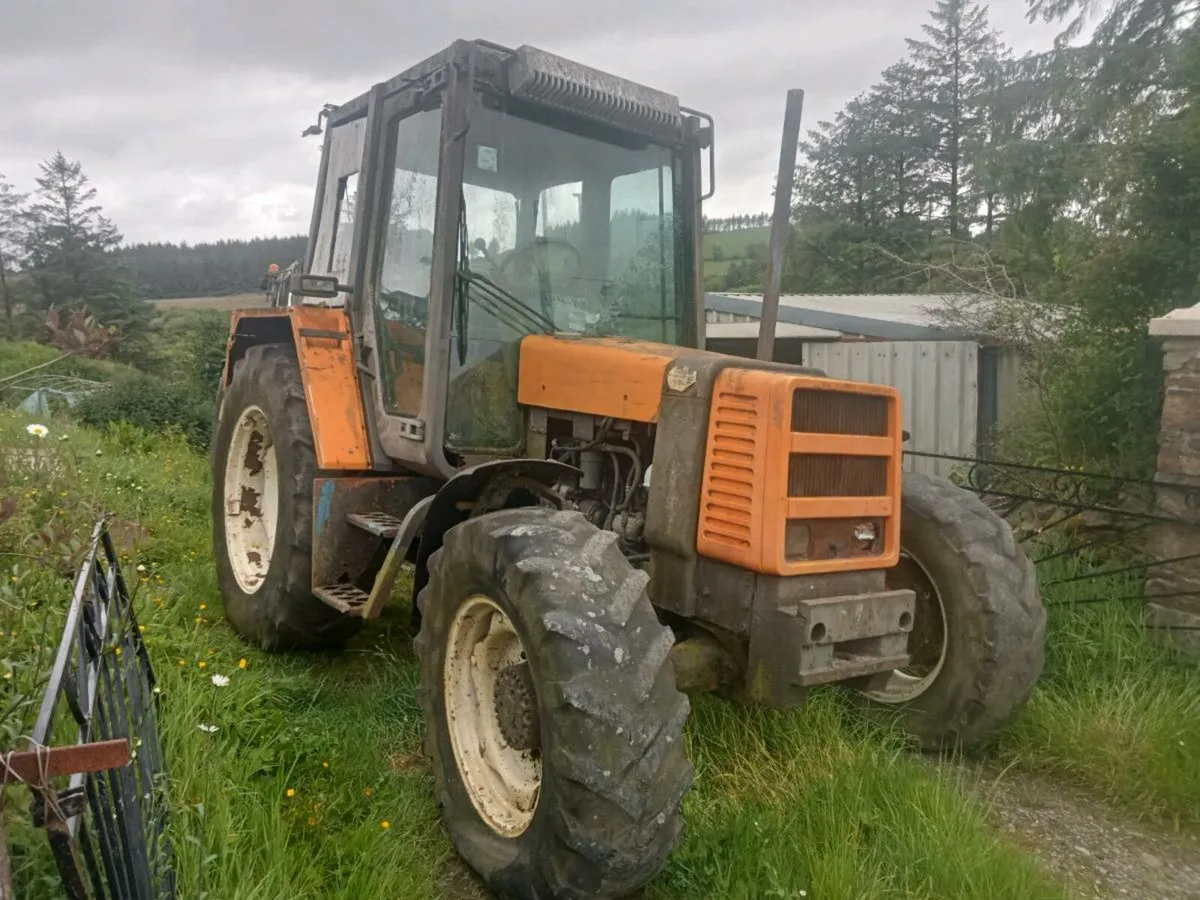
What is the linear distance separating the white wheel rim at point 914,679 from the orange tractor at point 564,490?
18 millimetres

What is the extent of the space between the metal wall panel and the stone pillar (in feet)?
8.22

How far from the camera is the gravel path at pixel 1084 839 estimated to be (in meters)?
3.02

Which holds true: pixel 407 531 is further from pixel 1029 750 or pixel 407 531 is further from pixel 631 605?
pixel 1029 750

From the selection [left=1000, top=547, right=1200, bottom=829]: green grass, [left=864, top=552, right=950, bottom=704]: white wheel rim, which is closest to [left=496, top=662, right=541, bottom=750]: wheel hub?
[left=864, top=552, right=950, bottom=704]: white wheel rim

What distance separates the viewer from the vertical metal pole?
342cm

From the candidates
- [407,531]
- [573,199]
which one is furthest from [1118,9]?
[407,531]

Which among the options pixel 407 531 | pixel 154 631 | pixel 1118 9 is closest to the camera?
pixel 407 531

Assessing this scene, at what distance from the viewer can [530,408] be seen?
402cm

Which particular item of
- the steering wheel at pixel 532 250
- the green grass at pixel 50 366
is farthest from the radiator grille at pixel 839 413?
the green grass at pixel 50 366

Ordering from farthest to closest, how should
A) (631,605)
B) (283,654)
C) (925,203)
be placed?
(925,203), (283,654), (631,605)

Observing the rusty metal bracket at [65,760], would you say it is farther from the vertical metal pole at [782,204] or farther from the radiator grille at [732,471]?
the vertical metal pole at [782,204]

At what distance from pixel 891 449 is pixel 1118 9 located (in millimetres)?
10144

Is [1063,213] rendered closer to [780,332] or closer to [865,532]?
[780,332]

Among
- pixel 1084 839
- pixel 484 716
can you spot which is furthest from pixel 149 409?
pixel 1084 839
